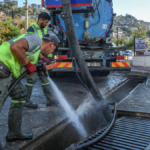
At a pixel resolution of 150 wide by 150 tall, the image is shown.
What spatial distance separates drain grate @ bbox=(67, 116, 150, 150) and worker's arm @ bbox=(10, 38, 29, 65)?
1.36m

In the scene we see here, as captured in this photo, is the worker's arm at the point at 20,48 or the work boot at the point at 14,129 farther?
the work boot at the point at 14,129

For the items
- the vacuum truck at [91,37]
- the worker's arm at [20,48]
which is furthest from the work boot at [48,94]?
the vacuum truck at [91,37]

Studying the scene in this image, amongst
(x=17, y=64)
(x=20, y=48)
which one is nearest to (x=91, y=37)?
(x=17, y=64)

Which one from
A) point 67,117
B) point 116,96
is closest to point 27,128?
point 67,117

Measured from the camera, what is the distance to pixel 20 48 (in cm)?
193

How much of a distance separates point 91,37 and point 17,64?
4.35m

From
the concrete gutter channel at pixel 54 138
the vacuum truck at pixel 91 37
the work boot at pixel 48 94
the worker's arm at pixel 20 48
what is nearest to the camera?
the worker's arm at pixel 20 48

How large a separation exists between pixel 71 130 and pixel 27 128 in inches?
31.0

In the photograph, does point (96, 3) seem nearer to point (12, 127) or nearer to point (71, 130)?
point (71, 130)

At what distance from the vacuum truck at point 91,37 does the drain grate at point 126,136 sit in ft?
10.4

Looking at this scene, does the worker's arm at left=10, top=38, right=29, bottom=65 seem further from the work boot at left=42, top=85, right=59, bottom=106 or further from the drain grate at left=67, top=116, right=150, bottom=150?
the work boot at left=42, top=85, right=59, bottom=106

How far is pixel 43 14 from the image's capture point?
3484 millimetres

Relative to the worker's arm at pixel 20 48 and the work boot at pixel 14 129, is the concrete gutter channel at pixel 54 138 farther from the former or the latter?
the worker's arm at pixel 20 48

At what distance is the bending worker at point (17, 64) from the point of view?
195 cm
